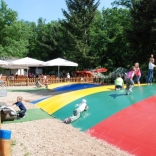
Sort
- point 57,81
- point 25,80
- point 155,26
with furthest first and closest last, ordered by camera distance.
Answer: point 57,81, point 25,80, point 155,26

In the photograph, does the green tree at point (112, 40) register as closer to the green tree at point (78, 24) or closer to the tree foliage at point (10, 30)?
the green tree at point (78, 24)

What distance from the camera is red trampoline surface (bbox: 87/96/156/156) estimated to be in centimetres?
695

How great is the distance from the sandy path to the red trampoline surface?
345 mm

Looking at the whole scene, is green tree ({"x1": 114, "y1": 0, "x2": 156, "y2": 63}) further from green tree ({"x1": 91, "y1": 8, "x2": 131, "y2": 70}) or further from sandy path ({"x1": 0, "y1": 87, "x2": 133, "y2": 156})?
sandy path ({"x1": 0, "y1": 87, "x2": 133, "y2": 156})

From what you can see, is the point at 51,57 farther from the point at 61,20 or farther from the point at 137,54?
the point at 137,54

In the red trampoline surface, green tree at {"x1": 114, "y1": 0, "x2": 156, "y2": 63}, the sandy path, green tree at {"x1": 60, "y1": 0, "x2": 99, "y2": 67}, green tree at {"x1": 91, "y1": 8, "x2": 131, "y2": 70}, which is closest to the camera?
the sandy path

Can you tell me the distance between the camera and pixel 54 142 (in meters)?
7.62

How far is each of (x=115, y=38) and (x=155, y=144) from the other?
32.6 m

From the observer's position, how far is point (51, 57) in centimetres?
4909

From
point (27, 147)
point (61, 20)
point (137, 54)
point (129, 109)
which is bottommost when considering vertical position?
point (27, 147)

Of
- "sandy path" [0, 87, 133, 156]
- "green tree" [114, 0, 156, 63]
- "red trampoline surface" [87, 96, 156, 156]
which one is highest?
"green tree" [114, 0, 156, 63]

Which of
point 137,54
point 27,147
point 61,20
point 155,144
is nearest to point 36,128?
point 27,147

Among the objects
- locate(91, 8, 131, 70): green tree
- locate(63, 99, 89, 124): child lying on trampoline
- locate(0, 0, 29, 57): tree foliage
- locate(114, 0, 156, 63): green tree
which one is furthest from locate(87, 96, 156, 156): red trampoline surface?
locate(0, 0, 29, 57): tree foliage

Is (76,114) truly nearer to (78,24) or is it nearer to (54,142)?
(54,142)
